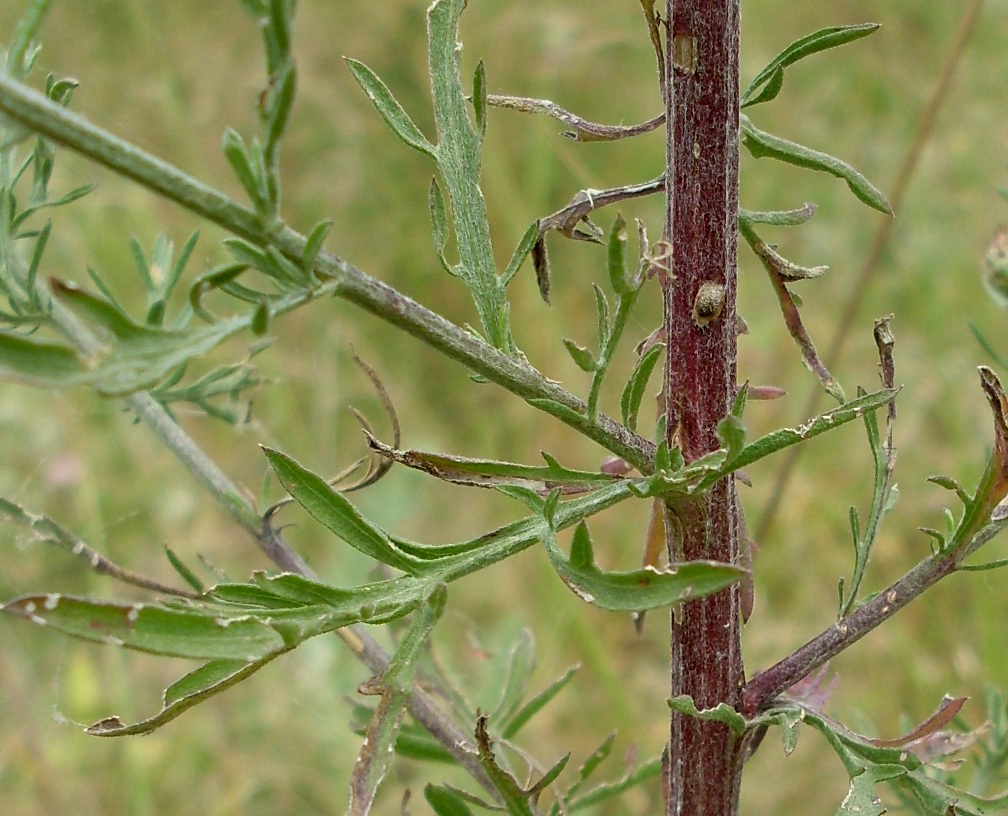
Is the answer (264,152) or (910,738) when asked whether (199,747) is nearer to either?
(910,738)

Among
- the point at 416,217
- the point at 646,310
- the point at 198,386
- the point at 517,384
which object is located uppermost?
the point at 416,217

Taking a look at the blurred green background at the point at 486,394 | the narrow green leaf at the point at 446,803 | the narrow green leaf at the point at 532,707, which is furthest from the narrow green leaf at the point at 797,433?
the blurred green background at the point at 486,394

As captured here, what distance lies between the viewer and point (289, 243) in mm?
651

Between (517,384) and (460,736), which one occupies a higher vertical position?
(517,384)

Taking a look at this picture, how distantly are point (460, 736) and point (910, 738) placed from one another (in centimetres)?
46

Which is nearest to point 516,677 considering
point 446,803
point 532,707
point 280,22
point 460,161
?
point 532,707

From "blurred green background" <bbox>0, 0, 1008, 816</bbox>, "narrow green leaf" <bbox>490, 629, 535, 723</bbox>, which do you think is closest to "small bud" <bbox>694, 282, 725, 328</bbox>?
"narrow green leaf" <bbox>490, 629, 535, 723</bbox>

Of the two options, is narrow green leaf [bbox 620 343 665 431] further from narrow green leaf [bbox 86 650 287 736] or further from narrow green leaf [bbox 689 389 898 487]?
narrow green leaf [bbox 86 650 287 736]

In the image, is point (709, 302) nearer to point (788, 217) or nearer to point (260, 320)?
point (788, 217)

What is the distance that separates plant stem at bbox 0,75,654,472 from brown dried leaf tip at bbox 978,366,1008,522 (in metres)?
0.27

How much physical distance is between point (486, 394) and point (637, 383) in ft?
10.0

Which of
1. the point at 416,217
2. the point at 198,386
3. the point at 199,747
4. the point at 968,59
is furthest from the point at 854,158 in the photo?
the point at 198,386

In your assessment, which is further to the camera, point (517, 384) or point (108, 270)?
point (108, 270)

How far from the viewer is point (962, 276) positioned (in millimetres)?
A: 3680
